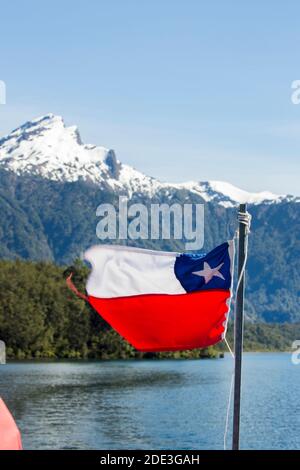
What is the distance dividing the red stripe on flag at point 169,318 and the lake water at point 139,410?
1369 inches

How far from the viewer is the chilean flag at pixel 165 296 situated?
8961mm

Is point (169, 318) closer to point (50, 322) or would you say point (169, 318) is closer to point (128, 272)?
point (128, 272)

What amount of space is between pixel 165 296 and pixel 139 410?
52127mm

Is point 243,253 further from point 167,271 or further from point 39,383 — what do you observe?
point 39,383

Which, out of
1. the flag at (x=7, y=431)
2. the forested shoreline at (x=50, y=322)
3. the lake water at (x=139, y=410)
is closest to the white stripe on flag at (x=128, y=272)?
the flag at (x=7, y=431)

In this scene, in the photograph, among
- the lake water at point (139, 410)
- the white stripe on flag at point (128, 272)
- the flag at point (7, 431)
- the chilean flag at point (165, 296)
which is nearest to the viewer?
the flag at point (7, 431)


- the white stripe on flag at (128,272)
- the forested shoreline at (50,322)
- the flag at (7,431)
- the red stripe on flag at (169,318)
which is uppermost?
the white stripe on flag at (128,272)

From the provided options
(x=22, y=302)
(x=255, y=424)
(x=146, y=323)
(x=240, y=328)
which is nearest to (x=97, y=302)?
(x=146, y=323)

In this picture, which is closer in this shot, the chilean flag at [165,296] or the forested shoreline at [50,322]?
the chilean flag at [165,296]

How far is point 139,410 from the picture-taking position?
198 ft

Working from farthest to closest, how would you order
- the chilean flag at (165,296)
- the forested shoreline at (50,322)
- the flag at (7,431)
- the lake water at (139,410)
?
the forested shoreline at (50,322) < the lake water at (139,410) < the chilean flag at (165,296) < the flag at (7,431)

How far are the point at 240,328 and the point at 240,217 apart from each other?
3.21ft

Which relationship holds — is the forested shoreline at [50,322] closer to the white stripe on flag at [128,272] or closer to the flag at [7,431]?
the white stripe on flag at [128,272]

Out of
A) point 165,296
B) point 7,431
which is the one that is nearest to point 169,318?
point 165,296
